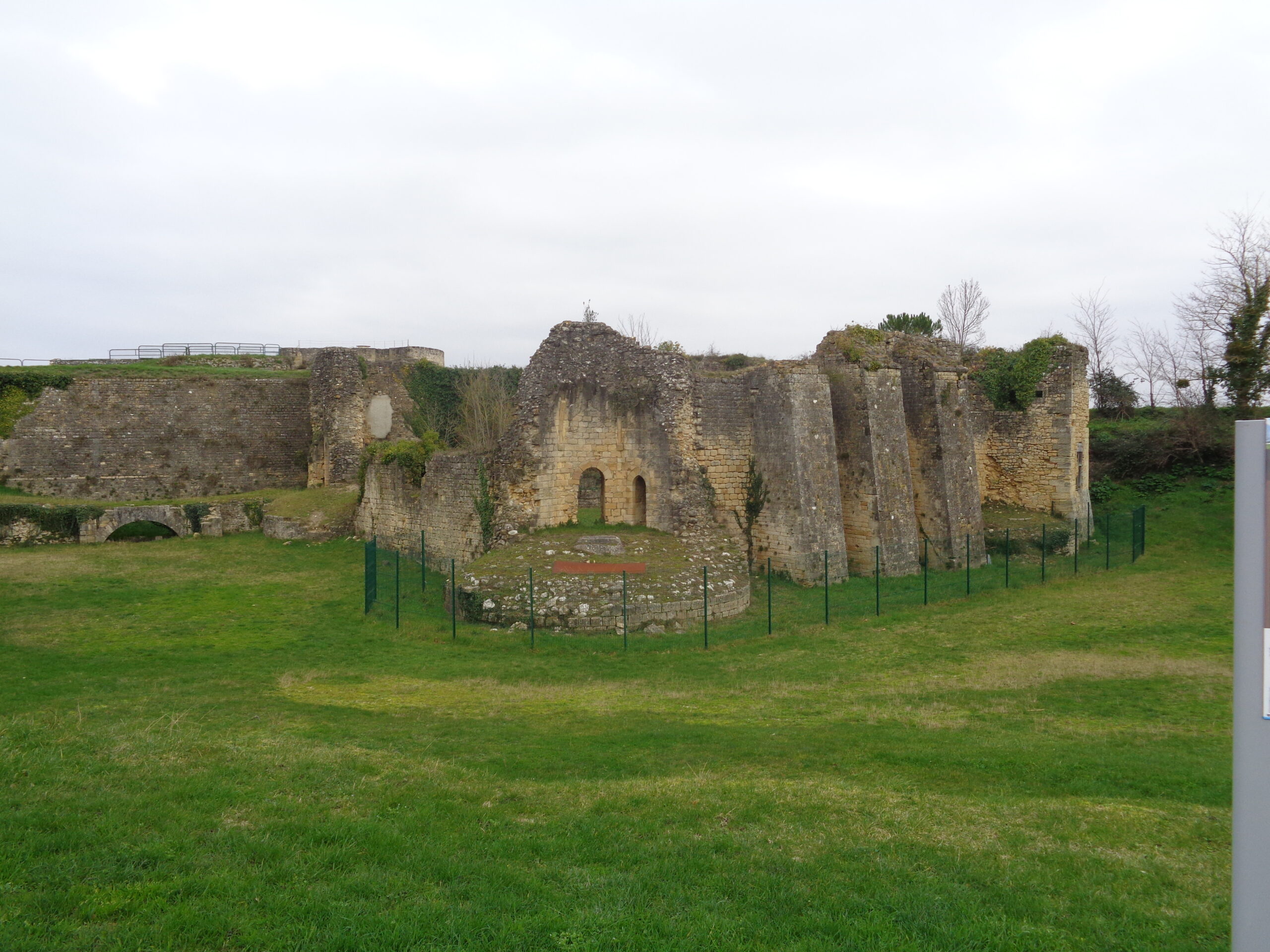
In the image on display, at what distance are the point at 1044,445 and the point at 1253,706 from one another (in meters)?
24.5

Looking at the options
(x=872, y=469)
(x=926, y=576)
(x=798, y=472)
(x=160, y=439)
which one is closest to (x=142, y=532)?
(x=160, y=439)

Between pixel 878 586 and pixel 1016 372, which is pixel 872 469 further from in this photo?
pixel 1016 372

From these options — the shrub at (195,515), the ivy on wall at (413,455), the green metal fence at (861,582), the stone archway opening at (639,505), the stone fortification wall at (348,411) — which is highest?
the stone fortification wall at (348,411)

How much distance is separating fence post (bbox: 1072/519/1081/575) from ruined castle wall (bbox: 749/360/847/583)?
5.75 metres

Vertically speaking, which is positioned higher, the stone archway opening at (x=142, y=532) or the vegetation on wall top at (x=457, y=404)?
the vegetation on wall top at (x=457, y=404)

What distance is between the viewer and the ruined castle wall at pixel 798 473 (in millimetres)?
19125

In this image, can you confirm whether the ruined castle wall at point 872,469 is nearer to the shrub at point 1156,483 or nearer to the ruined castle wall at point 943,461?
the ruined castle wall at point 943,461

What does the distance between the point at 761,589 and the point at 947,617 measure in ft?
13.5

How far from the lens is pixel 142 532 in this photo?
24.7m

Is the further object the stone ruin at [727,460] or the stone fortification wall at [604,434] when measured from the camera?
the stone ruin at [727,460]

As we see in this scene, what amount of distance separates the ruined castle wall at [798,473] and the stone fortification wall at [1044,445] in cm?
800

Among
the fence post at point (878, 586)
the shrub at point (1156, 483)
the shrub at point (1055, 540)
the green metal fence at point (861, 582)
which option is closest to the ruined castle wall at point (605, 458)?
the green metal fence at point (861, 582)

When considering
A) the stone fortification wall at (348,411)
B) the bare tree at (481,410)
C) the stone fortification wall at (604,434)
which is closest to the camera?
the stone fortification wall at (604,434)

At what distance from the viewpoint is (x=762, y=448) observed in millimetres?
Result: 19906
